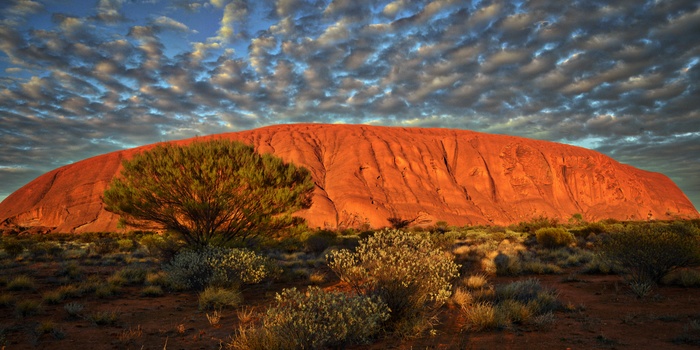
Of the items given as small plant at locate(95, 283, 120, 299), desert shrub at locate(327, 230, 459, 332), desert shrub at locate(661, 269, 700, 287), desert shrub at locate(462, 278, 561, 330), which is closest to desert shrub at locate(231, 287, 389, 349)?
desert shrub at locate(327, 230, 459, 332)

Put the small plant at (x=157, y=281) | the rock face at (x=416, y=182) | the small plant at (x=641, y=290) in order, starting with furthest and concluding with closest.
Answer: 1. the rock face at (x=416, y=182)
2. the small plant at (x=157, y=281)
3. the small plant at (x=641, y=290)

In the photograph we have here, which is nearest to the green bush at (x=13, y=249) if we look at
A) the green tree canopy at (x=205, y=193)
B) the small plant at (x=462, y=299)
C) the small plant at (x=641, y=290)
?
the green tree canopy at (x=205, y=193)

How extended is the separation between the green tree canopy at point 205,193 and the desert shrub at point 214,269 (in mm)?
2001

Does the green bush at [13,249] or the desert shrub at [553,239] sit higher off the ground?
the green bush at [13,249]

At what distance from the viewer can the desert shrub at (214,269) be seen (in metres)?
10.8

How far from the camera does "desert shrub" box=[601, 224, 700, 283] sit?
9422mm

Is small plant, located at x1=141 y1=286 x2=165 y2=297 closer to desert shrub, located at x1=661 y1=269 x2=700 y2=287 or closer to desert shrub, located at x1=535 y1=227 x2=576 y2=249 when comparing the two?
desert shrub, located at x1=661 y1=269 x2=700 y2=287

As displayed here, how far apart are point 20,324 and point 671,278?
1558cm

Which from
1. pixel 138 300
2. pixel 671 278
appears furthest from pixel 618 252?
pixel 138 300

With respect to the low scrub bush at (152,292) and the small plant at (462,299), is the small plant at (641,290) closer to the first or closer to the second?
the small plant at (462,299)

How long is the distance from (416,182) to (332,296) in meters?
57.9

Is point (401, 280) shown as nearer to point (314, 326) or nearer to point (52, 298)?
point (314, 326)

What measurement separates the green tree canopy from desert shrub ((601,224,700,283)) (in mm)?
10794

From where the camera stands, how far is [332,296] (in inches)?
218
